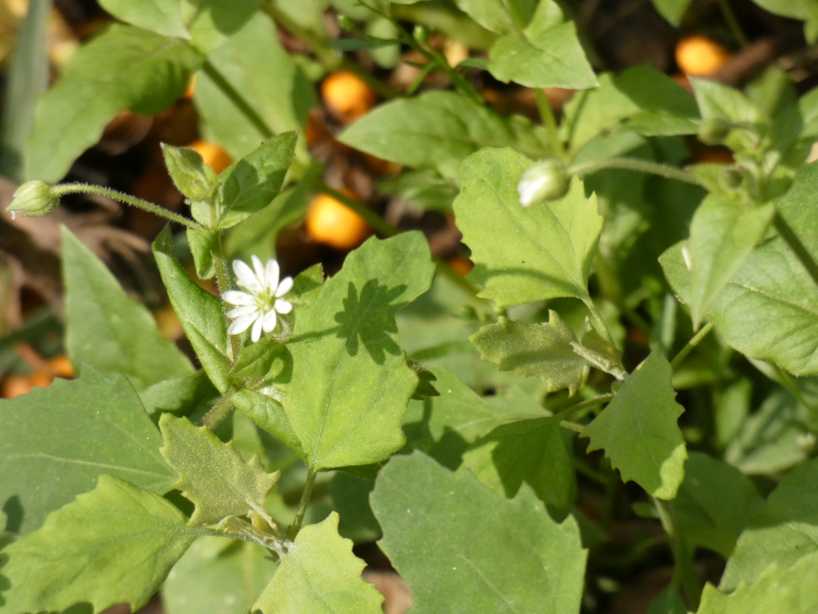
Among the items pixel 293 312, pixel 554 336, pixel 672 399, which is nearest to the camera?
pixel 672 399

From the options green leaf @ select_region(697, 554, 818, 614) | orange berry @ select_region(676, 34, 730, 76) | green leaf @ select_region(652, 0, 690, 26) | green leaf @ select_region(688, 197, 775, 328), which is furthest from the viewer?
orange berry @ select_region(676, 34, 730, 76)

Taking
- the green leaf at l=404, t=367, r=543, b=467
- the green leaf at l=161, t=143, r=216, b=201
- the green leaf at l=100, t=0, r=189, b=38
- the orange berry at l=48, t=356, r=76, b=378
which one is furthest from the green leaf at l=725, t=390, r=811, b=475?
the orange berry at l=48, t=356, r=76, b=378

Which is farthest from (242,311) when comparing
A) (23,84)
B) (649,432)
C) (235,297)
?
(23,84)

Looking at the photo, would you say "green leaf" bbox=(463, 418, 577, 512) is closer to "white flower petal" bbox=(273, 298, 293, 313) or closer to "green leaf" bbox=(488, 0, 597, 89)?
"white flower petal" bbox=(273, 298, 293, 313)

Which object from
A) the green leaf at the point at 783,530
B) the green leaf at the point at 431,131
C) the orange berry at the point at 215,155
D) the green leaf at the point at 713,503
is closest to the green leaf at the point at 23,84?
the orange berry at the point at 215,155

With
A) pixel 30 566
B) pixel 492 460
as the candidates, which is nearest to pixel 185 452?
pixel 30 566

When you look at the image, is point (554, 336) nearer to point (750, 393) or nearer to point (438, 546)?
point (438, 546)

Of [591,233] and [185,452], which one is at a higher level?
[591,233]
